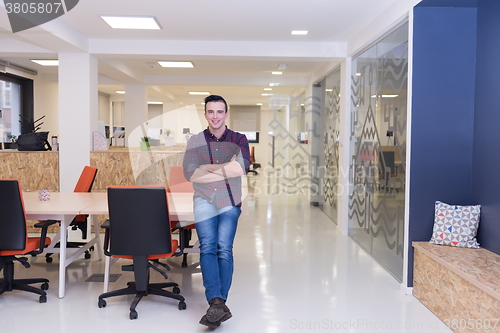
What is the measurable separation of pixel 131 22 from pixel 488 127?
398 centimetres

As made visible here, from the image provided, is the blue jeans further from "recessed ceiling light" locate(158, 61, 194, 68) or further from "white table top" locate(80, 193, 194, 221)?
"recessed ceiling light" locate(158, 61, 194, 68)

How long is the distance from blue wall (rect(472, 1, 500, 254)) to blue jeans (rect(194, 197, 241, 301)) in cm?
205

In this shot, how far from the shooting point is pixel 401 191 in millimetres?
3857

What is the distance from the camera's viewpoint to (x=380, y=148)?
447 cm

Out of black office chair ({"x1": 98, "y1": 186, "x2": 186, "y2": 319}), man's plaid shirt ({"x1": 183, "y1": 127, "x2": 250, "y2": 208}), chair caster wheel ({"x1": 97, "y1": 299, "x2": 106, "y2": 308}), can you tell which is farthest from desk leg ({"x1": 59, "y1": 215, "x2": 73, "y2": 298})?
man's plaid shirt ({"x1": 183, "y1": 127, "x2": 250, "y2": 208})

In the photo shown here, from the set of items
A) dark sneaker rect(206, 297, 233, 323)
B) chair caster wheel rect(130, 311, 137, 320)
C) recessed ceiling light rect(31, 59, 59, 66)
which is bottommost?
chair caster wheel rect(130, 311, 137, 320)

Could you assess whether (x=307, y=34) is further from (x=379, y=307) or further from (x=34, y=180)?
(x=34, y=180)

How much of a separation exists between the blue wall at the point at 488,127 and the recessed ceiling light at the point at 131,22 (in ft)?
11.2

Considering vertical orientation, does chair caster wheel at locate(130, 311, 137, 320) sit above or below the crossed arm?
below

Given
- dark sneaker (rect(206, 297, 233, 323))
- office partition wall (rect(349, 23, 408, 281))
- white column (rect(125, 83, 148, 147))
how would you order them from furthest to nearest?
1. white column (rect(125, 83, 148, 147))
2. office partition wall (rect(349, 23, 408, 281))
3. dark sneaker (rect(206, 297, 233, 323))

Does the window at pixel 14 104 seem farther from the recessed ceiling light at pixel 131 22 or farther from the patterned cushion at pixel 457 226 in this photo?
the patterned cushion at pixel 457 226

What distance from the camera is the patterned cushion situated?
3365 mm

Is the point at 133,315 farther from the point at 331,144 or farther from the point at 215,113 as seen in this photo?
the point at 331,144

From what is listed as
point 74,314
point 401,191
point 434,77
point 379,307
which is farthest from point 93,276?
point 434,77
